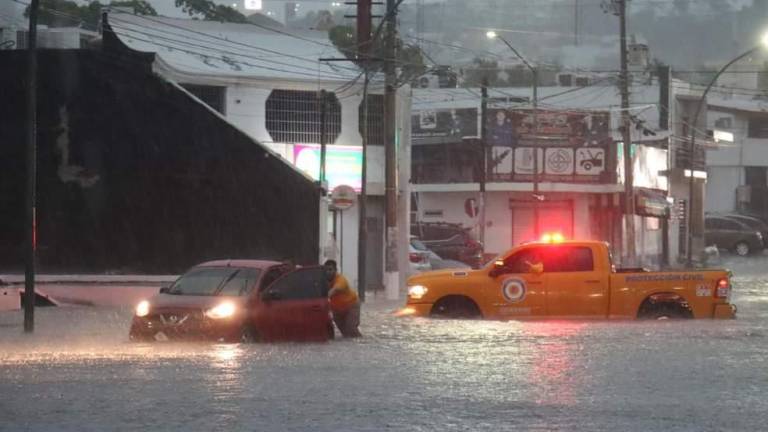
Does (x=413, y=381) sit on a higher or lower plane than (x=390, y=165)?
lower

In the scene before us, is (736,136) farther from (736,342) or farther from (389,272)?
(736,342)

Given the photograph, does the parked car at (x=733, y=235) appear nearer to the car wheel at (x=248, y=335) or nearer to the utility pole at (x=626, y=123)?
the utility pole at (x=626, y=123)

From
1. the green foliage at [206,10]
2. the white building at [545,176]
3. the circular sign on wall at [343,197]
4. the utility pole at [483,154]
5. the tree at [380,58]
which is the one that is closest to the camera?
the circular sign on wall at [343,197]

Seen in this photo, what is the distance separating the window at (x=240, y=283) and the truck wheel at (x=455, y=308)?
4.00 meters

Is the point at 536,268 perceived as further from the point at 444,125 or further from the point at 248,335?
the point at 444,125

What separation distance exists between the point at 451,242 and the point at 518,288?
24.5m

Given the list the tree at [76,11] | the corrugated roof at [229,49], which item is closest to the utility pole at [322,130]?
the corrugated roof at [229,49]

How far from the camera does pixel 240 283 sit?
17.7m

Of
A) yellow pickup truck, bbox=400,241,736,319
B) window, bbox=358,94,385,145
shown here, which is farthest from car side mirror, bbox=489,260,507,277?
window, bbox=358,94,385,145

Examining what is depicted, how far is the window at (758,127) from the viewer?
230 ft

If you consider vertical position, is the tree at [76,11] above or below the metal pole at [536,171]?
above

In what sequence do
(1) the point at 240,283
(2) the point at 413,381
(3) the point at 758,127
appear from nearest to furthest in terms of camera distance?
1. (2) the point at 413,381
2. (1) the point at 240,283
3. (3) the point at 758,127

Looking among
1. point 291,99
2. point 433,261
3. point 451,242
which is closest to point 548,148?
point 451,242

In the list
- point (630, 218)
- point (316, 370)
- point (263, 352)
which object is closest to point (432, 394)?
point (316, 370)
